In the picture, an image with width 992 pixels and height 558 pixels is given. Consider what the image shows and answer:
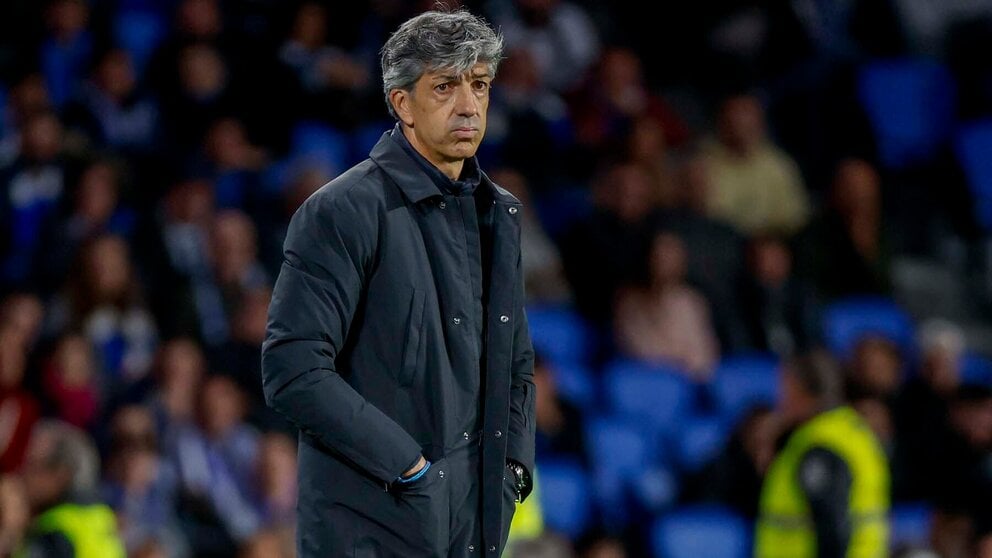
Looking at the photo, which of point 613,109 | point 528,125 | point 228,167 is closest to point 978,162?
point 613,109

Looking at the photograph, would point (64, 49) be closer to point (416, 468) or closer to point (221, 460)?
point (221, 460)

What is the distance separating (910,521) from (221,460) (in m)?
3.09

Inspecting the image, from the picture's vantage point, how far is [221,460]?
6891 mm

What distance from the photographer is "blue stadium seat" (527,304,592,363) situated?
776cm

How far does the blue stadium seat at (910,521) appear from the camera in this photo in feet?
23.4

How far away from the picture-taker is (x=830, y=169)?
9.18 metres

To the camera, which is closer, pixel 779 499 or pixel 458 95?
pixel 458 95

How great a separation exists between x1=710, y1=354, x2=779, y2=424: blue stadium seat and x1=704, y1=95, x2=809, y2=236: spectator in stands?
89 centimetres

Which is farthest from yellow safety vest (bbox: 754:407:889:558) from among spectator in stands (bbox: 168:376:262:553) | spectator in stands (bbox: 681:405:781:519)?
spectator in stands (bbox: 168:376:262:553)

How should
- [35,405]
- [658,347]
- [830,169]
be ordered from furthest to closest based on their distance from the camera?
[830,169] < [658,347] < [35,405]

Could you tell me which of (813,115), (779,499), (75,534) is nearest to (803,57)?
(813,115)

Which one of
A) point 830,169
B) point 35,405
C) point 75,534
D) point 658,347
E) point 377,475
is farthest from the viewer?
point 830,169

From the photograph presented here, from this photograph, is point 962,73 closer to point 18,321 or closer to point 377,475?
point 18,321

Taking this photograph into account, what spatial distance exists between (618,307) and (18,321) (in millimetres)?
2889
